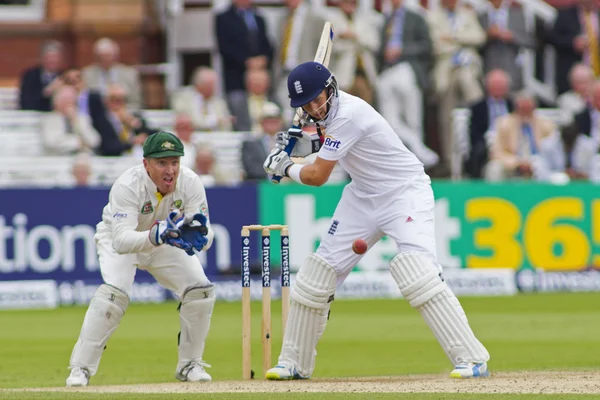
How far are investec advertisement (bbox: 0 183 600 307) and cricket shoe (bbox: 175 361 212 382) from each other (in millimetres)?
5596

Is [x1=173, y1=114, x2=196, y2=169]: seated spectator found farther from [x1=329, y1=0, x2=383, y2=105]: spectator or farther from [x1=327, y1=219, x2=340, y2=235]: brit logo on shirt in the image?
[x1=327, y1=219, x2=340, y2=235]: brit logo on shirt

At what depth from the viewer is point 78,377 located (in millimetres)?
7875

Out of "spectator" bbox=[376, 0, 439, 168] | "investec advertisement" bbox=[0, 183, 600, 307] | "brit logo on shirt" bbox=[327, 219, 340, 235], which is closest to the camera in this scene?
"brit logo on shirt" bbox=[327, 219, 340, 235]

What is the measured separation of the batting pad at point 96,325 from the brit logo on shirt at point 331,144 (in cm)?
148

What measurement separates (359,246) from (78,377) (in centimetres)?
178

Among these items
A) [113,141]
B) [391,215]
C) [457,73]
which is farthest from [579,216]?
[391,215]

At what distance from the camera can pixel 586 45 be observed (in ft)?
53.8

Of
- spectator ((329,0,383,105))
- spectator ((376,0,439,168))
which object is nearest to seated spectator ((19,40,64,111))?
spectator ((329,0,383,105))

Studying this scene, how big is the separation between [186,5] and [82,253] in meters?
5.05

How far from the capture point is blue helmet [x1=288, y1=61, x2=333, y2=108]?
7.55m

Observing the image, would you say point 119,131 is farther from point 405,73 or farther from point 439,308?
point 439,308

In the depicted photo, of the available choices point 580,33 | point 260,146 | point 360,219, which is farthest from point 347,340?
point 580,33

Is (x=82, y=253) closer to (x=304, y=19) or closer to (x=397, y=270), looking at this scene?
(x=304, y=19)

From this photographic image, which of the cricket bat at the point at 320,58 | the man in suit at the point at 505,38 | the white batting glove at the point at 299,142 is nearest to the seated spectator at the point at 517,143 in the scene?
the man in suit at the point at 505,38
